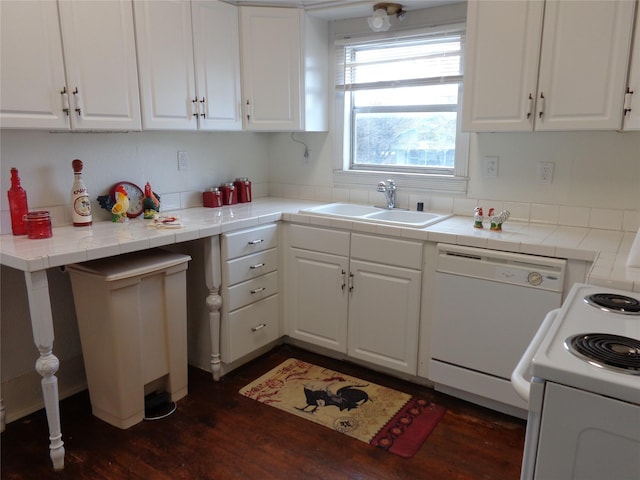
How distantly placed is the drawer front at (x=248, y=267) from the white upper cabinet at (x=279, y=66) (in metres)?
0.85

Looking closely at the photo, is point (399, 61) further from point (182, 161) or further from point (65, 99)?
point (65, 99)

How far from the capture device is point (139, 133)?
9.18ft

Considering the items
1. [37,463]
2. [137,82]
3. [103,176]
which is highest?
[137,82]

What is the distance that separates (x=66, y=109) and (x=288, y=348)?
1.90 meters

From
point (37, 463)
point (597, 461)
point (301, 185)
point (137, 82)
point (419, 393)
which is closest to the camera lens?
point (597, 461)

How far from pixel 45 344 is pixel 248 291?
112cm

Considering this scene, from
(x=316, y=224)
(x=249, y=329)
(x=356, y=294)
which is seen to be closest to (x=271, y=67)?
(x=316, y=224)

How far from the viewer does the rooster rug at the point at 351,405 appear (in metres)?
2.26

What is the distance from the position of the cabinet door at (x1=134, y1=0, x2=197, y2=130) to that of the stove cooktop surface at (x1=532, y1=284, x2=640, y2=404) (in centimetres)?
213

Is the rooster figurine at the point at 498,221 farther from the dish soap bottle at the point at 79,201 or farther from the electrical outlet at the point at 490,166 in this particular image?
the dish soap bottle at the point at 79,201

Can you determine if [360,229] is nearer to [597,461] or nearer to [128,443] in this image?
[128,443]

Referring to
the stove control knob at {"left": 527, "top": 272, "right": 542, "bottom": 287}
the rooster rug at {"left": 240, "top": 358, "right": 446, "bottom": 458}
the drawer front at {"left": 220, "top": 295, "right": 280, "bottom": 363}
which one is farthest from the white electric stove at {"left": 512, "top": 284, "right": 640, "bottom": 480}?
the drawer front at {"left": 220, "top": 295, "right": 280, "bottom": 363}

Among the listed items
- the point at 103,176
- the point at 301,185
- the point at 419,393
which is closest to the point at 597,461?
the point at 419,393

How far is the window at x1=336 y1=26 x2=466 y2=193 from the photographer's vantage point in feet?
9.57
